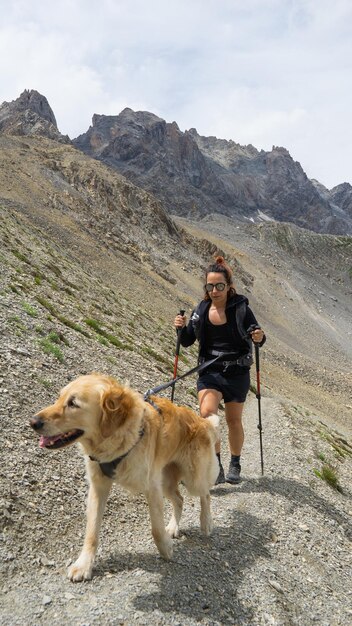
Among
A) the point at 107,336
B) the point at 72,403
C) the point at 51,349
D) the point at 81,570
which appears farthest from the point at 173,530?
the point at 107,336

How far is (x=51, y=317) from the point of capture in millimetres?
15555

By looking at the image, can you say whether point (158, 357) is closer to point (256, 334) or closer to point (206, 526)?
point (256, 334)

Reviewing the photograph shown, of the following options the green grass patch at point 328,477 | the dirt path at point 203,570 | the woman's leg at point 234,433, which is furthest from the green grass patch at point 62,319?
the dirt path at point 203,570

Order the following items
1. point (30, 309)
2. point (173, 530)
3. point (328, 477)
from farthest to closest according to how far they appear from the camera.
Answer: point (30, 309), point (328, 477), point (173, 530)

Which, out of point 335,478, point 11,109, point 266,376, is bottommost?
point 266,376

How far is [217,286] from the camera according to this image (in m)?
8.30

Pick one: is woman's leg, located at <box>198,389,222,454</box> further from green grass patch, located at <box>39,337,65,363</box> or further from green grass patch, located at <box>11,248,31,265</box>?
green grass patch, located at <box>11,248,31,265</box>

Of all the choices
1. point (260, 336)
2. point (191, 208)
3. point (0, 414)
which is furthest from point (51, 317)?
point (191, 208)

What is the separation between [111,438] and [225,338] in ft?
13.2

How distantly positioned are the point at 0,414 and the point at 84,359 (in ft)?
18.8

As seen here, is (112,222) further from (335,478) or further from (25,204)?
(335,478)

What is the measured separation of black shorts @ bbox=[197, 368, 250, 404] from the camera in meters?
8.38

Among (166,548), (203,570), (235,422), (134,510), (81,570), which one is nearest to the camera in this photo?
(81,570)

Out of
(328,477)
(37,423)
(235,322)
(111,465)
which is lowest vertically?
(328,477)
